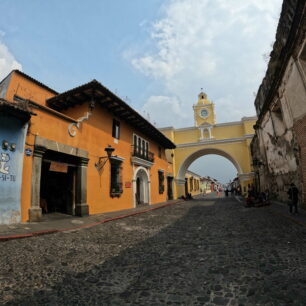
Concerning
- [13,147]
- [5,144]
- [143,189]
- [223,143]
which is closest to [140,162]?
[143,189]

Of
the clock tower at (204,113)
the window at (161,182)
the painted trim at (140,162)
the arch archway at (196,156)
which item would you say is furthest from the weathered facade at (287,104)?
the clock tower at (204,113)

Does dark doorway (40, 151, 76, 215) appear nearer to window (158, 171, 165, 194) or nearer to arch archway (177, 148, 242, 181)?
window (158, 171, 165, 194)

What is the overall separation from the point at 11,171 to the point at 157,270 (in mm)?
6080

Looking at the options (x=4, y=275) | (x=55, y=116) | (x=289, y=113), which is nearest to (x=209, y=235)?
(x=4, y=275)

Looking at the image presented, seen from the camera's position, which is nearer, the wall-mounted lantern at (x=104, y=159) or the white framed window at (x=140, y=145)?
the wall-mounted lantern at (x=104, y=159)

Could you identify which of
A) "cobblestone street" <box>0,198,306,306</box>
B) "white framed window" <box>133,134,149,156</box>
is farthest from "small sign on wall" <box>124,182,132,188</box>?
"cobblestone street" <box>0,198,306,306</box>

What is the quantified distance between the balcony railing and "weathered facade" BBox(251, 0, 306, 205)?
8.88 m

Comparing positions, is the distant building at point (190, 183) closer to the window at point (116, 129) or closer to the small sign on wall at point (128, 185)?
the small sign on wall at point (128, 185)

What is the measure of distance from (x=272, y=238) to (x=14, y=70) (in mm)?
11966

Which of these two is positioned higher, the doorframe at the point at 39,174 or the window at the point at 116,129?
the window at the point at 116,129

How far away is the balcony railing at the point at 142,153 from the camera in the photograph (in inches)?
617

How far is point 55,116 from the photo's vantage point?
9.07 m

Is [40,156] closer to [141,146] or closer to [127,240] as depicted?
[127,240]

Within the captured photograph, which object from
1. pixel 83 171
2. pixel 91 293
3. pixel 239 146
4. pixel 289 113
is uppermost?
pixel 239 146
